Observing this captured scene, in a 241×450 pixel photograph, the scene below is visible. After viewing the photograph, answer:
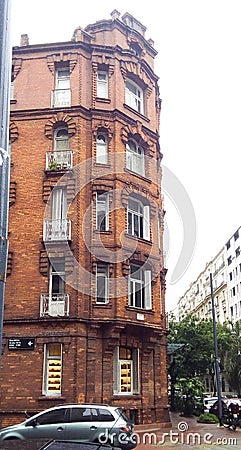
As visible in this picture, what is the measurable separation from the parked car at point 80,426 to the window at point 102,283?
6.90 metres

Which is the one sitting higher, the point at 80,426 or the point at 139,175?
the point at 139,175

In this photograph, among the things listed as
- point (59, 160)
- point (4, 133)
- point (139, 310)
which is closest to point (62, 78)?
point (59, 160)

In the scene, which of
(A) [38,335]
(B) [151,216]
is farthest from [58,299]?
(B) [151,216]

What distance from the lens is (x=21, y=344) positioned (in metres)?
19.8

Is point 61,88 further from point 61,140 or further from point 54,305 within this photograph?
point 54,305

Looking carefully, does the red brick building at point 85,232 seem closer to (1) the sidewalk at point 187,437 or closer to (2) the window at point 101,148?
(2) the window at point 101,148

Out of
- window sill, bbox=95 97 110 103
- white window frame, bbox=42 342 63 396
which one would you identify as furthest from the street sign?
window sill, bbox=95 97 110 103

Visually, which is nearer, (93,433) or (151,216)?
(93,433)

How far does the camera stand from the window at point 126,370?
20.7 m

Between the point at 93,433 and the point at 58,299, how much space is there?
7.45 meters

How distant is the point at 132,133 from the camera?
24.5 m

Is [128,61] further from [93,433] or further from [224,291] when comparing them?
[224,291]

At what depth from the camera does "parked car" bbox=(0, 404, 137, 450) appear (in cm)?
1385

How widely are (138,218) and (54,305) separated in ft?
20.2
